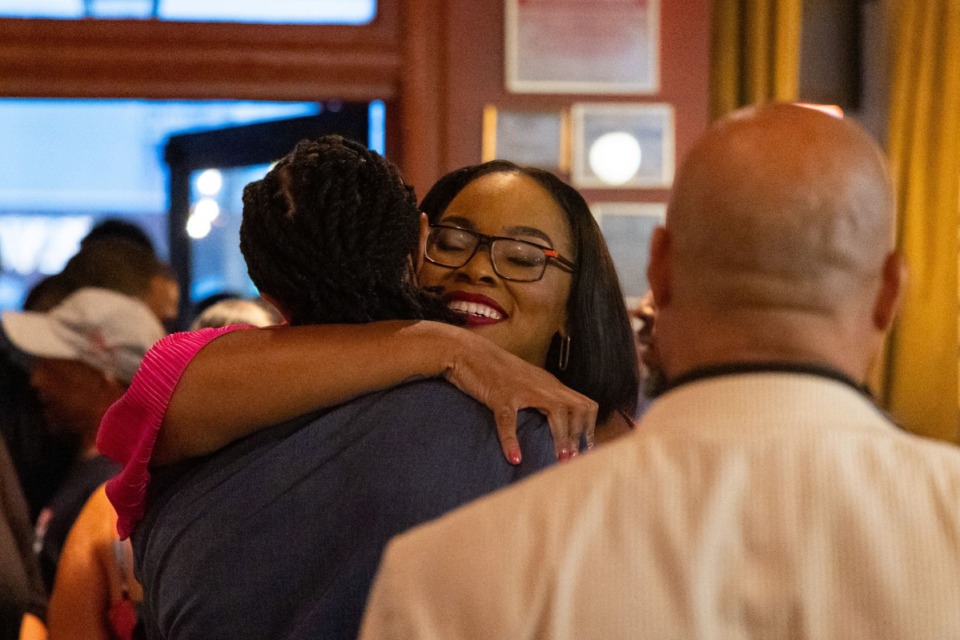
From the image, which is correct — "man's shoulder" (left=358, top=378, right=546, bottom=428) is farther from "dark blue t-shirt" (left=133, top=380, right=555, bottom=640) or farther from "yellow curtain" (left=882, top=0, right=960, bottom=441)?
"yellow curtain" (left=882, top=0, right=960, bottom=441)

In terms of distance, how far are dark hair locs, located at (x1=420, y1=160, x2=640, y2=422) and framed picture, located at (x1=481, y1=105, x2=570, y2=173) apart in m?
1.54

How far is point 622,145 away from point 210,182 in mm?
1556

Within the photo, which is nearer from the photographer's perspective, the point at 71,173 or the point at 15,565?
the point at 15,565

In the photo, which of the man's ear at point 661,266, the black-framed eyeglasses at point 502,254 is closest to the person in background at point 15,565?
the black-framed eyeglasses at point 502,254

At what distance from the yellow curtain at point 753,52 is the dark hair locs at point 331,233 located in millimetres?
2707

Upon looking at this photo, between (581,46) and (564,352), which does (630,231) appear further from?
(564,352)

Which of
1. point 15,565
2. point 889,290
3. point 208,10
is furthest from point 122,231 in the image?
point 889,290

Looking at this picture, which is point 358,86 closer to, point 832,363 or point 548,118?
point 548,118

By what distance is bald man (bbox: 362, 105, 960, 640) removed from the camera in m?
0.78

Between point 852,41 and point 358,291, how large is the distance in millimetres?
3525

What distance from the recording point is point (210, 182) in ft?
13.7

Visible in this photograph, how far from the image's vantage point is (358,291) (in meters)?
1.31

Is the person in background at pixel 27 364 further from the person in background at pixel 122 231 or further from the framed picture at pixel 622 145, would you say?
the framed picture at pixel 622 145

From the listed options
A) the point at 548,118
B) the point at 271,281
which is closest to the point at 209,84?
the point at 548,118
